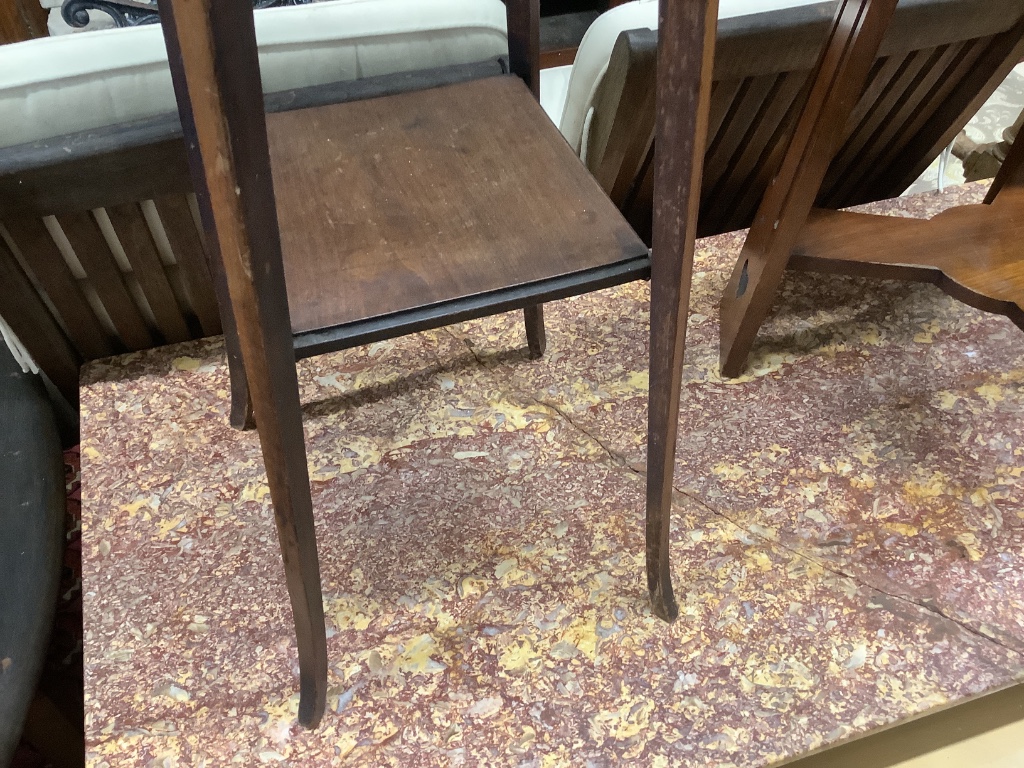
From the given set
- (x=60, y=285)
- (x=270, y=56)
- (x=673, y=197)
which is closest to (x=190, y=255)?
(x=60, y=285)

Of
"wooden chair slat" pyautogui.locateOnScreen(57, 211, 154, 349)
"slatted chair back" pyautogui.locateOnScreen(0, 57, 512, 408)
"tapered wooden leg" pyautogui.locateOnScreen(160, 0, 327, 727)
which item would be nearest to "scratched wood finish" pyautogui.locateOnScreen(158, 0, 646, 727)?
"tapered wooden leg" pyautogui.locateOnScreen(160, 0, 327, 727)

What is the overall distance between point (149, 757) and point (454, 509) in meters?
0.43

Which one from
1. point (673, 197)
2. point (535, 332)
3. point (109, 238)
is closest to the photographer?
point (673, 197)

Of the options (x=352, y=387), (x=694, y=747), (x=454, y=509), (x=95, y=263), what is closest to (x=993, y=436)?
(x=694, y=747)

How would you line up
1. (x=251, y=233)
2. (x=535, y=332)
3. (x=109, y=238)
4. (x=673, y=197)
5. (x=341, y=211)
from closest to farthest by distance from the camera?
1. (x=251, y=233)
2. (x=673, y=197)
3. (x=341, y=211)
4. (x=109, y=238)
5. (x=535, y=332)

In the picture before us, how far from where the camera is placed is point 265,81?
0.94 meters

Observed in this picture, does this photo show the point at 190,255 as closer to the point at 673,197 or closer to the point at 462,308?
the point at 462,308

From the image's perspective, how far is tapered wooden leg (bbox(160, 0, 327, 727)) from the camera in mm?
424

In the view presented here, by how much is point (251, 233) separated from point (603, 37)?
2.11 feet

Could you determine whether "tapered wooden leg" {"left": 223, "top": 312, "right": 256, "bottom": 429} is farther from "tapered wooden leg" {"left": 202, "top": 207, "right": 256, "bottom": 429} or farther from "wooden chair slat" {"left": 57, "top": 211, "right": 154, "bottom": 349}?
"wooden chair slat" {"left": 57, "top": 211, "right": 154, "bottom": 349}

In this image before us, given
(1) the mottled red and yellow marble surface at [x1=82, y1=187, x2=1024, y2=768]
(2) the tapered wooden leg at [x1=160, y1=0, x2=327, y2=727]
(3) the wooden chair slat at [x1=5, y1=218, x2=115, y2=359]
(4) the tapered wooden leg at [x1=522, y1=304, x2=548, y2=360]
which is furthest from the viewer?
(4) the tapered wooden leg at [x1=522, y1=304, x2=548, y2=360]

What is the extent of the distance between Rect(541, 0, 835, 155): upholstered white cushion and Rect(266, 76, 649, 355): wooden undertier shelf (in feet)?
0.57

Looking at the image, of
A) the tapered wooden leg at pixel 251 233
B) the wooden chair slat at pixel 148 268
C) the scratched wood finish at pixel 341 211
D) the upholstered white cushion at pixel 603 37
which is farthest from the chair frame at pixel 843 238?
the wooden chair slat at pixel 148 268

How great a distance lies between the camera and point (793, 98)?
3.59 ft
